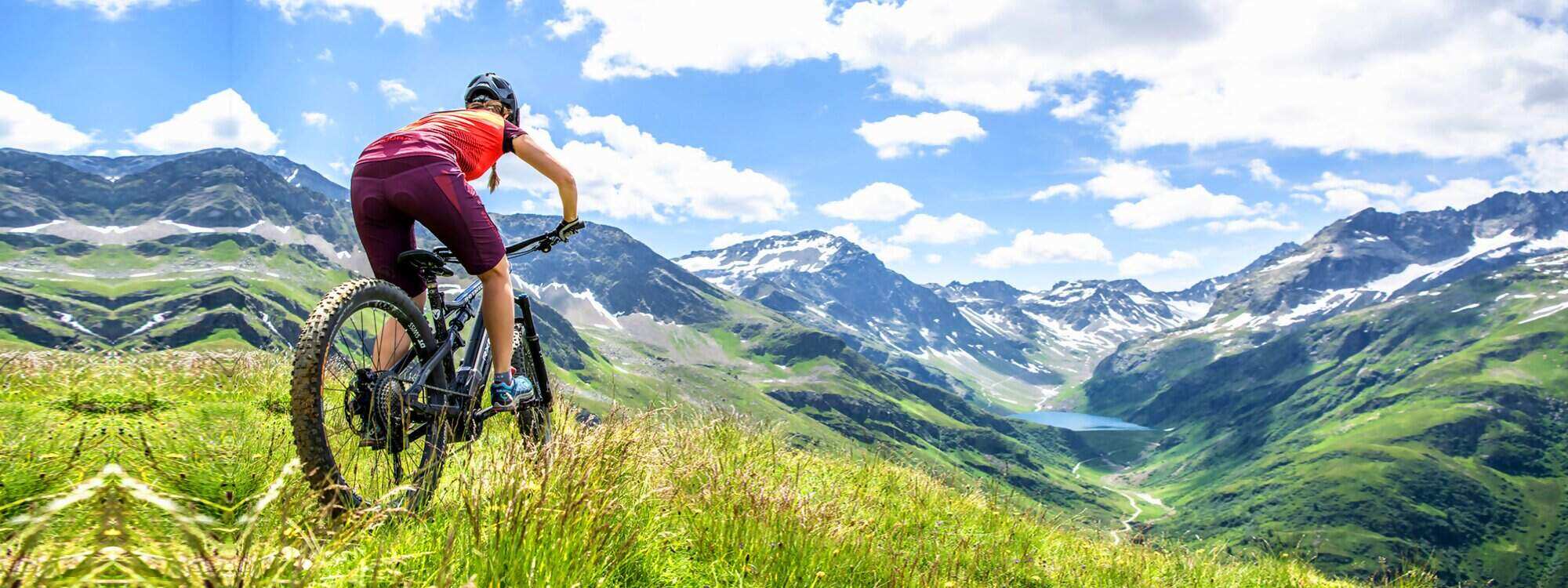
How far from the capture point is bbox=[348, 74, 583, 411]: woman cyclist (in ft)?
16.8

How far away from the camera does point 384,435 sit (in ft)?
15.3

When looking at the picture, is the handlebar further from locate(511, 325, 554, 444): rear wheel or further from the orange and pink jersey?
the orange and pink jersey

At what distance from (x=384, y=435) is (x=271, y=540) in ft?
7.37

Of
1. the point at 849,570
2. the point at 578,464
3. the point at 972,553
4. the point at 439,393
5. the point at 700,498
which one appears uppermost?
the point at 439,393

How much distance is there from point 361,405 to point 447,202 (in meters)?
1.50

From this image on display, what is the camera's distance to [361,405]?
4.59m

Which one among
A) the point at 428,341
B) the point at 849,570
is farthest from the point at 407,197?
the point at 849,570

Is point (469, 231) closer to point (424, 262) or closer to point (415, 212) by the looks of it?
point (415, 212)

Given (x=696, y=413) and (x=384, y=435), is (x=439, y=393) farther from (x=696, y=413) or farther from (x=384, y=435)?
(x=696, y=413)

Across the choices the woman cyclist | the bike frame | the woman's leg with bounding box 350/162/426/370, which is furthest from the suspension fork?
the woman's leg with bounding box 350/162/426/370

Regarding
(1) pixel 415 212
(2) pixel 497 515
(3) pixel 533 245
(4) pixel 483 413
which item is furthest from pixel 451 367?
(2) pixel 497 515

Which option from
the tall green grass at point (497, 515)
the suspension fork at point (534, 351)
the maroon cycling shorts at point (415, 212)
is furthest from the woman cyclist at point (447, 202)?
the suspension fork at point (534, 351)

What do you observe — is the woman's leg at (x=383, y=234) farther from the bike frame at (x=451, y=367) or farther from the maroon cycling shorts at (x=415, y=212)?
the bike frame at (x=451, y=367)

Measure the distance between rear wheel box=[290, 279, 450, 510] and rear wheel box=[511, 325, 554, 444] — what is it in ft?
5.05
